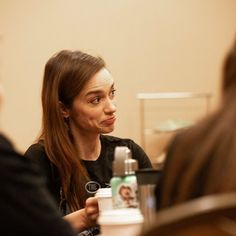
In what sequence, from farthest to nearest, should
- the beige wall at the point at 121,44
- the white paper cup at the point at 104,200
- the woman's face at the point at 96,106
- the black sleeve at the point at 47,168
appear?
the beige wall at the point at 121,44
the woman's face at the point at 96,106
the black sleeve at the point at 47,168
the white paper cup at the point at 104,200

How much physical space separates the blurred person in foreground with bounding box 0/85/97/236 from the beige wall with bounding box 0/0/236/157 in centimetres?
293

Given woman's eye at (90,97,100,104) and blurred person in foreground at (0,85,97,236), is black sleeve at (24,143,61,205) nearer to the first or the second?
woman's eye at (90,97,100,104)

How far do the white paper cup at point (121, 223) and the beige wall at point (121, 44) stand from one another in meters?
2.70

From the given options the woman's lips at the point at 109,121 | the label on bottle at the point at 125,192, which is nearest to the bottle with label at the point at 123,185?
the label on bottle at the point at 125,192

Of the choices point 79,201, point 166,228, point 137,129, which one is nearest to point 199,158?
point 166,228

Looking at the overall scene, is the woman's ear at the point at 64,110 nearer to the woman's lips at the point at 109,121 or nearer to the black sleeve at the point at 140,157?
the woman's lips at the point at 109,121

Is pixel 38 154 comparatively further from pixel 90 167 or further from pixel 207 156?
pixel 207 156

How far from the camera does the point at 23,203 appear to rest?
3.13ft

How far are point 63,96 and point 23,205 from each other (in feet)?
3.92

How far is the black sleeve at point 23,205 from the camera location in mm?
949

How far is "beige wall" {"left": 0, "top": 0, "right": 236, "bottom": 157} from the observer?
394cm

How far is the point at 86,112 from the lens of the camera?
2.11 metres

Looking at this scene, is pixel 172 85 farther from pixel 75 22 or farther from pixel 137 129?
pixel 75 22

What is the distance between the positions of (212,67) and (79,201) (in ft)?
8.10
